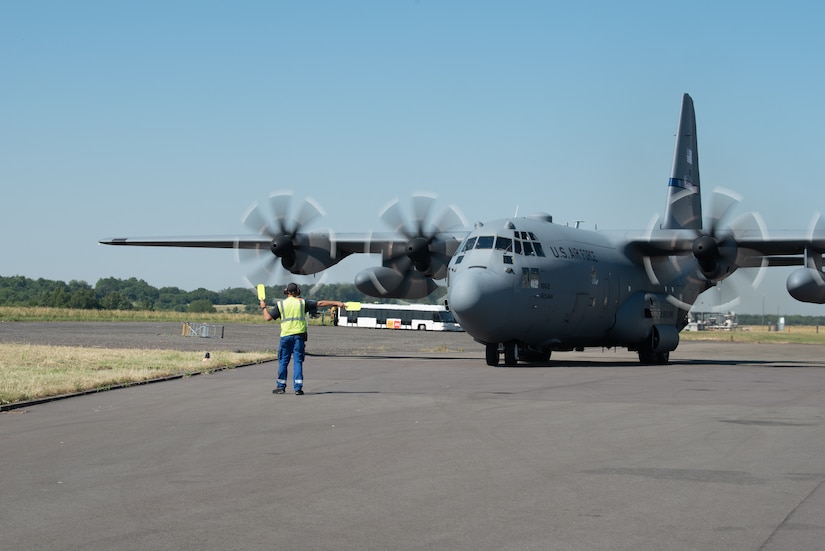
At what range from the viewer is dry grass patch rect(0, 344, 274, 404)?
16.4 m

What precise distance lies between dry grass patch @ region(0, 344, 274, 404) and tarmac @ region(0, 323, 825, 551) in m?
1.12

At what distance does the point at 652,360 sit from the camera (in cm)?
3325

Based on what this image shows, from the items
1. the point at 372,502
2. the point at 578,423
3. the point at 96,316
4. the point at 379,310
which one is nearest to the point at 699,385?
the point at 578,423

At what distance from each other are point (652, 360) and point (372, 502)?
27.3 meters

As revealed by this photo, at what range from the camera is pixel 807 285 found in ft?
102

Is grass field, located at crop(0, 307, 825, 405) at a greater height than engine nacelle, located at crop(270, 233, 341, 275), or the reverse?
engine nacelle, located at crop(270, 233, 341, 275)

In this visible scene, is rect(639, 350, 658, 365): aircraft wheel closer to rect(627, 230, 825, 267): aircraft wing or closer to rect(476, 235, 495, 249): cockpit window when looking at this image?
rect(627, 230, 825, 267): aircraft wing

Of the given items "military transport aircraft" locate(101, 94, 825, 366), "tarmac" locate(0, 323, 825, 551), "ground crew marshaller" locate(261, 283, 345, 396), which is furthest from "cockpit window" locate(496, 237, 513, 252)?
"tarmac" locate(0, 323, 825, 551)

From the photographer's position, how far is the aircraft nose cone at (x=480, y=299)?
25.8m

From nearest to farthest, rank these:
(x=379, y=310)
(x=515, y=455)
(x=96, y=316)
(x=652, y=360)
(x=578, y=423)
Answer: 1. (x=515, y=455)
2. (x=578, y=423)
3. (x=652, y=360)
4. (x=96, y=316)
5. (x=379, y=310)

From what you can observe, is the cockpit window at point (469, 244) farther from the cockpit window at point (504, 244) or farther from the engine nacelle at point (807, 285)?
the engine nacelle at point (807, 285)

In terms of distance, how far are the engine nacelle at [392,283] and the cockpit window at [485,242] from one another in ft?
27.4

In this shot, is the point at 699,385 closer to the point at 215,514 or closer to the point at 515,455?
the point at 515,455

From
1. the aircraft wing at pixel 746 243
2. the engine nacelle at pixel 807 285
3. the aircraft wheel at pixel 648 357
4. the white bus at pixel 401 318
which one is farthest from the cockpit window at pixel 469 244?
the white bus at pixel 401 318
